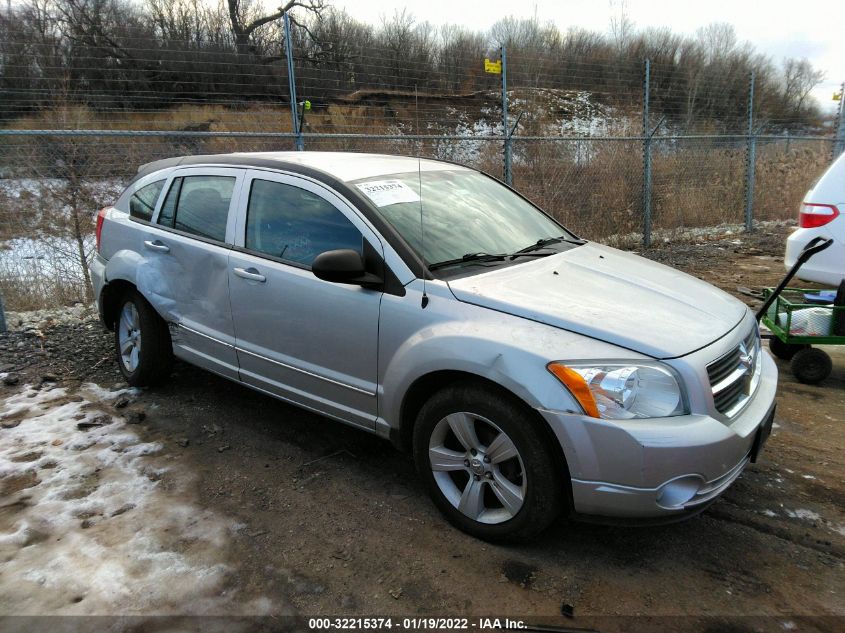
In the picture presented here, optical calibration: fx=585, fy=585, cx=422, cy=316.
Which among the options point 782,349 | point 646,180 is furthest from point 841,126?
point 782,349

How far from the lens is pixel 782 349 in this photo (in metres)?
5.03

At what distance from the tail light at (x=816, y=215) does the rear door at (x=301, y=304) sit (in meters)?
4.34

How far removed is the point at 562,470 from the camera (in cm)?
244

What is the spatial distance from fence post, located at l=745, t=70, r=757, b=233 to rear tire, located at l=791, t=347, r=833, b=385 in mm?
8501

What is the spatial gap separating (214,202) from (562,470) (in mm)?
2763

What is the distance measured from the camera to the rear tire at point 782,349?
4941mm

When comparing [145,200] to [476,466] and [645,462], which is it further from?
[645,462]

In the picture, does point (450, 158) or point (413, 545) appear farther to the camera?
point (450, 158)

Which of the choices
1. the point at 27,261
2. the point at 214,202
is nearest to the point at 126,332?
the point at 214,202

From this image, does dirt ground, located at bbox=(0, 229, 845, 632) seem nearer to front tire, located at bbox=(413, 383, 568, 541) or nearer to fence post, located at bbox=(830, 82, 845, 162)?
front tire, located at bbox=(413, 383, 568, 541)

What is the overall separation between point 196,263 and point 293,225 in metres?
0.86

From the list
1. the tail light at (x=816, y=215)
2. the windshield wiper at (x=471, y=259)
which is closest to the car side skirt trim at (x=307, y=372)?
the windshield wiper at (x=471, y=259)

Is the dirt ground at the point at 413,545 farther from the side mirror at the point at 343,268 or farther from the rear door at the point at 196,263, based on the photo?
the side mirror at the point at 343,268

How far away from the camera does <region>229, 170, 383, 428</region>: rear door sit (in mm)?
3018
